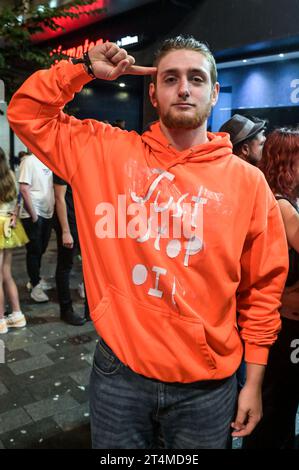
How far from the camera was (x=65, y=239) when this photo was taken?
13.0ft

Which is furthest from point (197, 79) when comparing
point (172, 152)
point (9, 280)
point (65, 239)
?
point (9, 280)

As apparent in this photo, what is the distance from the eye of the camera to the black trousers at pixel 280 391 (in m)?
2.03

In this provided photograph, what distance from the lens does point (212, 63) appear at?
147cm

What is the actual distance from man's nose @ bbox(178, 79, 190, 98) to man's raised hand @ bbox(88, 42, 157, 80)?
187mm

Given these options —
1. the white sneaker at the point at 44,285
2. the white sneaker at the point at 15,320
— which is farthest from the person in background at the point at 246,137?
the white sneaker at the point at 44,285

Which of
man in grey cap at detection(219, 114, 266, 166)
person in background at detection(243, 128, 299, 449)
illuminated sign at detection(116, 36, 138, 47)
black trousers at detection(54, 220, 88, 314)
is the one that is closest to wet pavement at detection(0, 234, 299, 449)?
black trousers at detection(54, 220, 88, 314)

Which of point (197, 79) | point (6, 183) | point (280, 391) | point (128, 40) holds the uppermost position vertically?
point (128, 40)

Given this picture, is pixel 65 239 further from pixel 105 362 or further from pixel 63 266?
pixel 105 362

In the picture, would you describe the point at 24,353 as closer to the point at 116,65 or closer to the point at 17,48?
the point at 116,65

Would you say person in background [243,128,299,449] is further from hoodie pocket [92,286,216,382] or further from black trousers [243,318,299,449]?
hoodie pocket [92,286,216,382]

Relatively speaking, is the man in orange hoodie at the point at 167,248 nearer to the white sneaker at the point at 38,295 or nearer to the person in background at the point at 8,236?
the person in background at the point at 8,236

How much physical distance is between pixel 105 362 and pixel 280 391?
3.44 ft

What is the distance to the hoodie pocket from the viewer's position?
1.36 m

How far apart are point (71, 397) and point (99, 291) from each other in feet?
5.95
